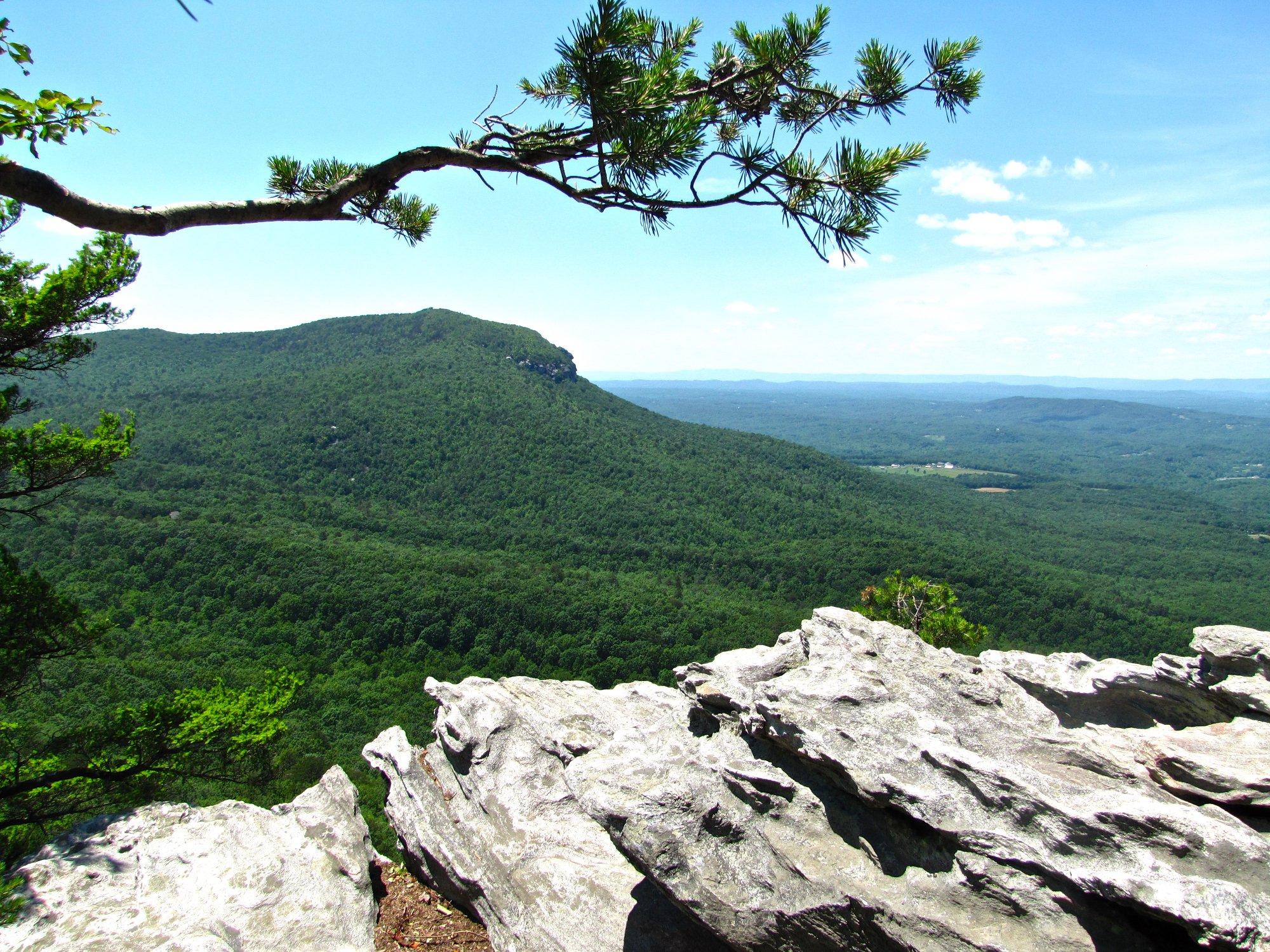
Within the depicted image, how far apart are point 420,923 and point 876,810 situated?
17.1 feet

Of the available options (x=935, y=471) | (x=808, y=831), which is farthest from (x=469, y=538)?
(x=935, y=471)

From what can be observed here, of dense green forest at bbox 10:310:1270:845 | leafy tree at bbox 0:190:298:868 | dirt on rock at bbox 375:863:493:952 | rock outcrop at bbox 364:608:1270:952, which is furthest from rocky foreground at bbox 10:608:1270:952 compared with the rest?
dense green forest at bbox 10:310:1270:845

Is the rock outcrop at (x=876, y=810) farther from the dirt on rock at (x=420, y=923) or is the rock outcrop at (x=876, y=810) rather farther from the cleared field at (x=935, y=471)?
the cleared field at (x=935, y=471)

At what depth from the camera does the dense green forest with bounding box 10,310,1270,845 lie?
41.3 m

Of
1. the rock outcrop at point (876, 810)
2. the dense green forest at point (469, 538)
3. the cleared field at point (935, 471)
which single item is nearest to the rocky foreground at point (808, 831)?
the rock outcrop at point (876, 810)

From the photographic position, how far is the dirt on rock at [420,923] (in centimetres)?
639

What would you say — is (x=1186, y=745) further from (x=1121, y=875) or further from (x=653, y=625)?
(x=653, y=625)

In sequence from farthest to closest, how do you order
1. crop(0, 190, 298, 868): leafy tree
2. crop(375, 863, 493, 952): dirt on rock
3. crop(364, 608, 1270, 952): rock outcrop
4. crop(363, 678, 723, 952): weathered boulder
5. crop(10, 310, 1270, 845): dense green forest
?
crop(10, 310, 1270, 845): dense green forest → crop(0, 190, 298, 868): leafy tree → crop(375, 863, 493, 952): dirt on rock → crop(363, 678, 723, 952): weathered boulder → crop(364, 608, 1270, 952): rock outcrop

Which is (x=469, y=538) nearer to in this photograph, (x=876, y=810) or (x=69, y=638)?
(x=69, y=638)

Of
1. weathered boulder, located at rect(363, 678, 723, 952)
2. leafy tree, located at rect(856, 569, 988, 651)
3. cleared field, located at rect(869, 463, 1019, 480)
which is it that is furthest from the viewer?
cleared field, located at rect(869, 463, 1019, 480)

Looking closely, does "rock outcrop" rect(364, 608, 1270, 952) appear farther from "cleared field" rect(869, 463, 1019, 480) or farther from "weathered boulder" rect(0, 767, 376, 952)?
"cleared field" rect(869, 463, 1019, 480)

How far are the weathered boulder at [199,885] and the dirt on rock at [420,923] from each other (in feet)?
0.82

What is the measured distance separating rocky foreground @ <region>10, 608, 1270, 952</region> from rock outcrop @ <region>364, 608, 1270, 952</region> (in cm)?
2

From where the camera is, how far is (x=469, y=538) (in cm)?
7388
